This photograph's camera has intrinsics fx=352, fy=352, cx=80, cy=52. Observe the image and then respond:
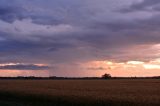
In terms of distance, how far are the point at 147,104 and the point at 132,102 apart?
1.39 meters

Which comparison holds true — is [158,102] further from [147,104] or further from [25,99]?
[25,99]

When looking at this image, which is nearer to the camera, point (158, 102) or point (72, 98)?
point (158, 102)

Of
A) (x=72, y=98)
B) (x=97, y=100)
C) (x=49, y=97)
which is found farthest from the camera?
(x=49, y=97)

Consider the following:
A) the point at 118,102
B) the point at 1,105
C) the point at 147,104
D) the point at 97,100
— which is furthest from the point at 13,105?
the point at 147,104

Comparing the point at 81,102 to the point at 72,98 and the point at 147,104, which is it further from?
the point at 147,104

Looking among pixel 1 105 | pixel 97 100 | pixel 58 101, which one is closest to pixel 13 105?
A: pixel 1 105

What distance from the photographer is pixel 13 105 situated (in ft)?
99.1

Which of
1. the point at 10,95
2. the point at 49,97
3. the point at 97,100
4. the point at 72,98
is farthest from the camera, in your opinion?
the point at 10,95

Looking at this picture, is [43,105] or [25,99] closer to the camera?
[43,105]

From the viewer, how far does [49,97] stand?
34.4 metres

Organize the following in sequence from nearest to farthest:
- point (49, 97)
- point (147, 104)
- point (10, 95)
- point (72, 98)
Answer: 1. point (147, 104)
2. point (72, 98)
3. point (49, 97)
4. point (10, 95)

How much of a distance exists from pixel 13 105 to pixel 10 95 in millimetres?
11882

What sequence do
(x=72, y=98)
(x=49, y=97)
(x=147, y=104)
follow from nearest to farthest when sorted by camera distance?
(x=147, y=104), (x=72, y=98), (x=49, y=97)

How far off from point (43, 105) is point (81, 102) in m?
3.60
